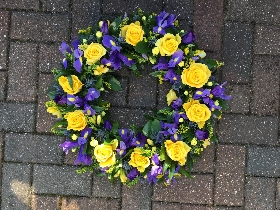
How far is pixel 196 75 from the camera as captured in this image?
2453 mm

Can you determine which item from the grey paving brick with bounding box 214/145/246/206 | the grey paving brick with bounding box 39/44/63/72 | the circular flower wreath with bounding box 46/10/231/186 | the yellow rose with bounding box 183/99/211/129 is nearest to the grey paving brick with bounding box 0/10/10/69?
the grey paving brick with bounding box 39/44/63/72

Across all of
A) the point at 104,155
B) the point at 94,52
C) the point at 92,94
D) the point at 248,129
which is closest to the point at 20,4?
the point at 94,52

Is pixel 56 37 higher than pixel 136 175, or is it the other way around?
pixel 56 37

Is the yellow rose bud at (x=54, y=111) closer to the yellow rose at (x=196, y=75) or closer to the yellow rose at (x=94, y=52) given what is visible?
the yellow rose at (x=94, y=52)

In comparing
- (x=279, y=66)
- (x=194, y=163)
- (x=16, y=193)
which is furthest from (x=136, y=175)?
(x=279, y=66)

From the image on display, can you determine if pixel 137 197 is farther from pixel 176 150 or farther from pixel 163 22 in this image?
pixel 163 22

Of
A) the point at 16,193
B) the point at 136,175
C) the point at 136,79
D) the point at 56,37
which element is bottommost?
the point at 16,193

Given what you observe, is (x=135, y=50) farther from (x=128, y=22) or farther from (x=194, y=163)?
(x=194, y=163)

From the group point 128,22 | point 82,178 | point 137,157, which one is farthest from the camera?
point 82,178

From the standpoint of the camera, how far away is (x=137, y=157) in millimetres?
2555

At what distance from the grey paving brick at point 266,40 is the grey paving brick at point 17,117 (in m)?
1.63

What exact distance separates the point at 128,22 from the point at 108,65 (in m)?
0.35

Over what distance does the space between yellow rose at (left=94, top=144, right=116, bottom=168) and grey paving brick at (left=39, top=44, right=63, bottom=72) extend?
0.69 metres

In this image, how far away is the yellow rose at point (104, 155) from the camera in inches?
99.5
